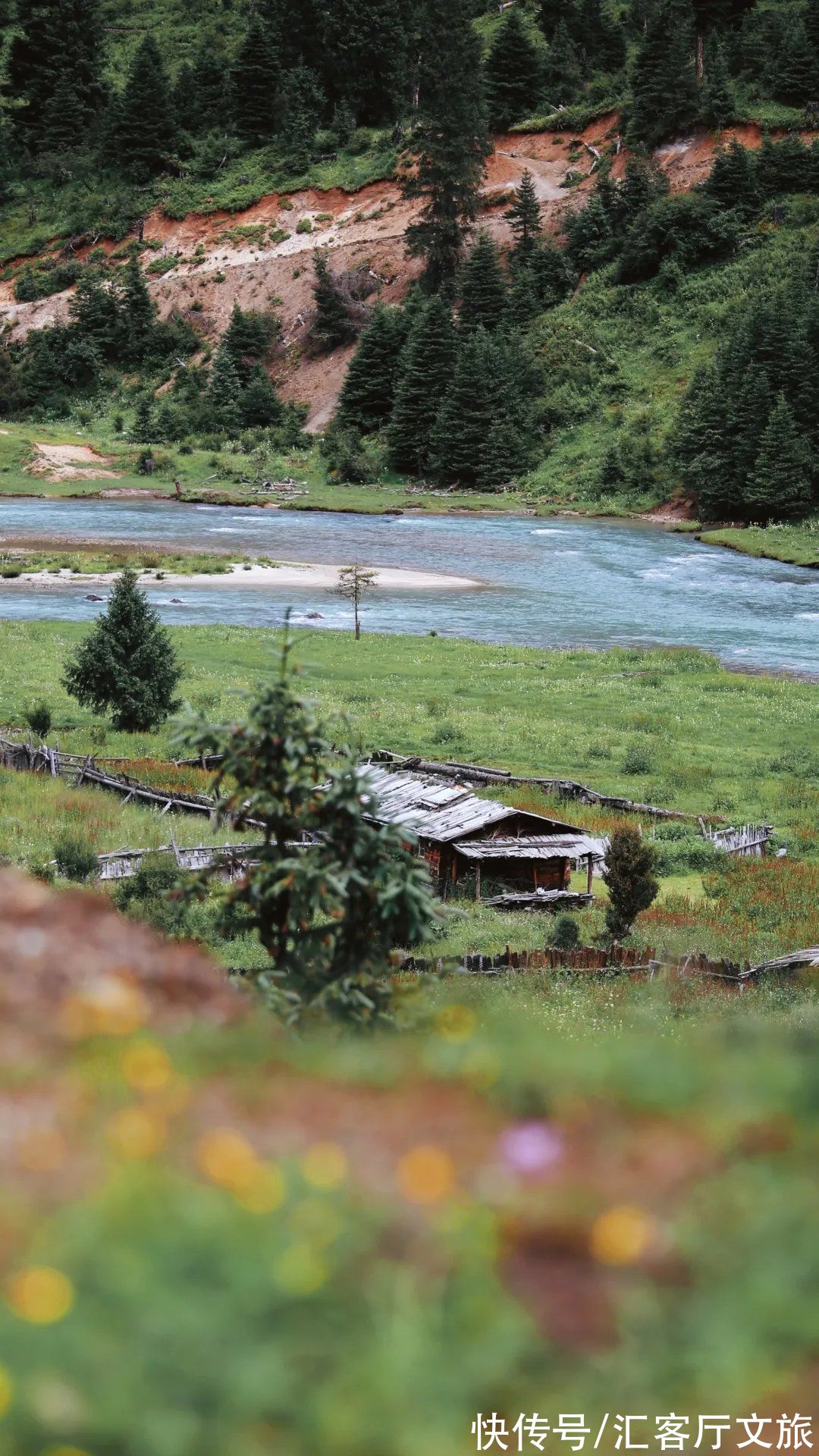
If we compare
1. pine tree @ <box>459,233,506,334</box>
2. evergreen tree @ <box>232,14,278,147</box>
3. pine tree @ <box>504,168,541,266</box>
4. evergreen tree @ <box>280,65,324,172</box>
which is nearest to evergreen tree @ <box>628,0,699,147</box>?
pine tree @ <box>504,168,541,266</box>

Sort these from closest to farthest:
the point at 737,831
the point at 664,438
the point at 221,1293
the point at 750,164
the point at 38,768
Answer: the point at 221,1293 → the point at 737,831 → the point at 38,768 → the point at 664,438 → the point at 750,164

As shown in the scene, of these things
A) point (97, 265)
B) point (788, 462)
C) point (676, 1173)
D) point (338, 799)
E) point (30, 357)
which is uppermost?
point (97, 265)

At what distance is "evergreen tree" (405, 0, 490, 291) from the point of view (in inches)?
4318

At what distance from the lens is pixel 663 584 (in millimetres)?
63875

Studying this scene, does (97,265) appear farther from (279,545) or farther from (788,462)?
(788,462)

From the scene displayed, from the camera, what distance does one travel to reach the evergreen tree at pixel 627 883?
69.8 feet

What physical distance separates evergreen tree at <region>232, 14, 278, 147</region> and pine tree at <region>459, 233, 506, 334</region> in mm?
41659

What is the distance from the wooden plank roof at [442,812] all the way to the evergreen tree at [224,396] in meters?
80.3

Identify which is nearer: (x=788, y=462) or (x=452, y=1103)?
(x=452, y=1103)

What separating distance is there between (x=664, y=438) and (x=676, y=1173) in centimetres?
8247

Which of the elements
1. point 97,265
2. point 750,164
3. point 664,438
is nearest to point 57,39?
point 97,265

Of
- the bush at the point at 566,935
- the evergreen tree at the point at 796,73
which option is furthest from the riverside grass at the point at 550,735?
the evergreen tree at the point at 796,73

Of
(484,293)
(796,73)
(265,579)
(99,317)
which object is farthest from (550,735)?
(99,317)

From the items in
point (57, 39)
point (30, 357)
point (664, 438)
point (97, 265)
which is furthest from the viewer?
point (57, 39)
